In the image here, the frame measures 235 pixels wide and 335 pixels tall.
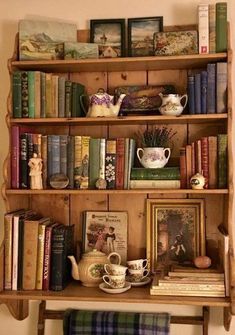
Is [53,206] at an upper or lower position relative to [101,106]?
lower

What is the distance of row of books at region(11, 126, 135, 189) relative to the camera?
5.94 ft

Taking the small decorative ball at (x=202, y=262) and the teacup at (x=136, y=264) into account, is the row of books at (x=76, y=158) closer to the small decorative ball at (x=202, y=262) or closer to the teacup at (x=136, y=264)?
the teacup at (x=136, y=264)

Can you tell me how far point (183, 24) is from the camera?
6.29 ft

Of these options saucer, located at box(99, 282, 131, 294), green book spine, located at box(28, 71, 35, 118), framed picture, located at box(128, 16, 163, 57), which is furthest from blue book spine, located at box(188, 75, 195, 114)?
saucer, located at box(99, 282, 131, 294)

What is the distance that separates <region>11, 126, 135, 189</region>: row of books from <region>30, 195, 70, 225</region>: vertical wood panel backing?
17 centimetres

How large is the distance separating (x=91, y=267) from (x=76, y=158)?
1.45 ft

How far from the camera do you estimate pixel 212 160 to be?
175 cm

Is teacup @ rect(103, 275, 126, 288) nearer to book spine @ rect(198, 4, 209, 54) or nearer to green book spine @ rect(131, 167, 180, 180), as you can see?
green book spine @ rect(131, 167, 180, 180)

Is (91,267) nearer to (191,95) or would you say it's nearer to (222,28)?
(191,95)

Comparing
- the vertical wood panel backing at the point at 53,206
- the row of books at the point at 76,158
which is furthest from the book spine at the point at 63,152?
the vertical wood panel backing at the point at 53,206

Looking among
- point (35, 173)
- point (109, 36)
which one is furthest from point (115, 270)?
point (109, 36)

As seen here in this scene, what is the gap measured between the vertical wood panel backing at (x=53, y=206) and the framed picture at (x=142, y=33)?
695 millimetres

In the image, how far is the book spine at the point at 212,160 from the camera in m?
1.74

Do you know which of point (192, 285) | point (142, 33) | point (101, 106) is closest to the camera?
point (192, 285)
